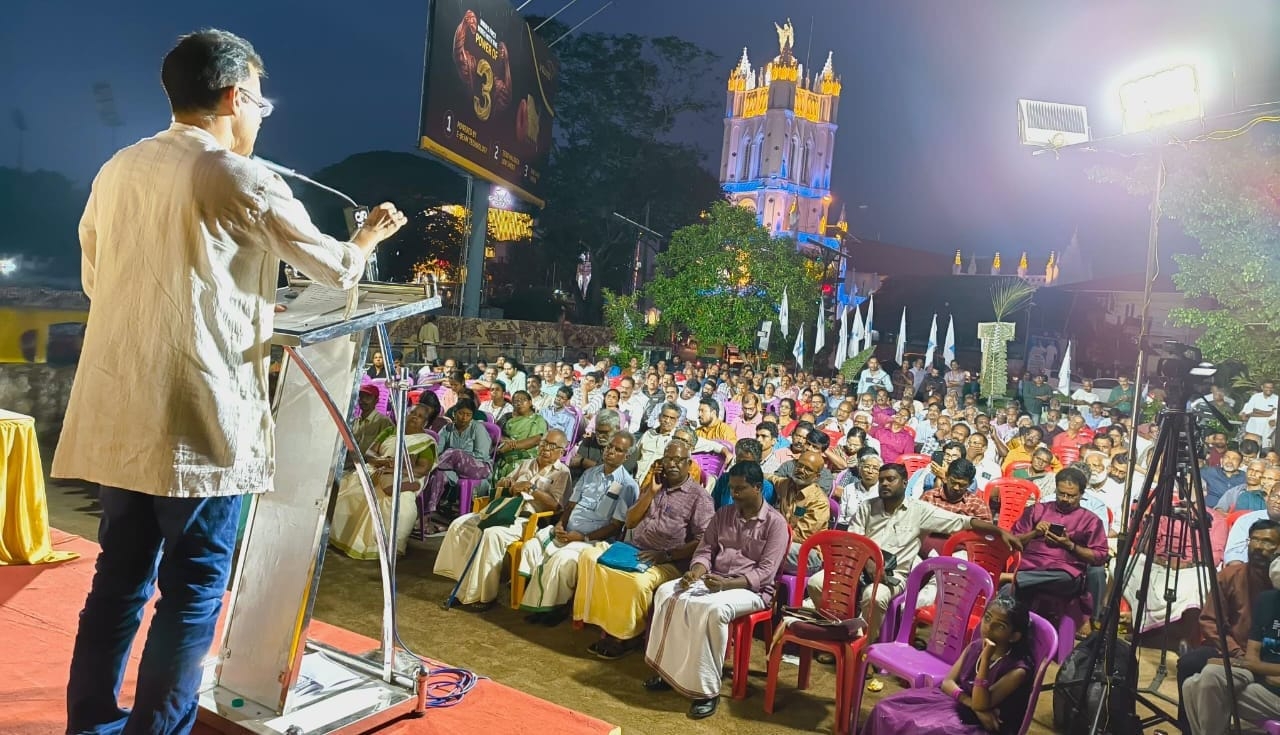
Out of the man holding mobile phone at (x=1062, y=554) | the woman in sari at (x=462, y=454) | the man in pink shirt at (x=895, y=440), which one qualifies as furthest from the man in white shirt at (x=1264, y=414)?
the woman in sari at (x=462, y=454)

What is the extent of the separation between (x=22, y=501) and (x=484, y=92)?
12.2 meters

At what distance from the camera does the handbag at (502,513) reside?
18.0ft

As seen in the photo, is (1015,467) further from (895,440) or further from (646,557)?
(646,557)

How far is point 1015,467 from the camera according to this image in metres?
6.89

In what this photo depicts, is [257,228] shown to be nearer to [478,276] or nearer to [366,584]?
[366,584]

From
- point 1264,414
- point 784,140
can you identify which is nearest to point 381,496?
point 1264,414

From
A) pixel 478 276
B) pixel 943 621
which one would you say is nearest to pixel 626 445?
pixel 943 621

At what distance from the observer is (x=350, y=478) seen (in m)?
6.57

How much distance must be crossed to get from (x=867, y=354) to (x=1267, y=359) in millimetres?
6617

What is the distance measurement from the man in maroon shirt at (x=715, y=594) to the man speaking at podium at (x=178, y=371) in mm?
2424

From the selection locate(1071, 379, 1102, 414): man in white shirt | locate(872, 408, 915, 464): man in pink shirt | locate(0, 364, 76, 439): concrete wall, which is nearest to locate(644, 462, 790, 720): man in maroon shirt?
locate(872, 408, 915, 464): man in pink shirt

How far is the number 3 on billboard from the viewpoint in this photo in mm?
14664

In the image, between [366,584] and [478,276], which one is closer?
[366,584]

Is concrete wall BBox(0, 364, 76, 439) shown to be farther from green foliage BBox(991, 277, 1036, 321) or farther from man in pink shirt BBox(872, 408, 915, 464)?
green foliage BBox(991, 277, 1036, 321)
